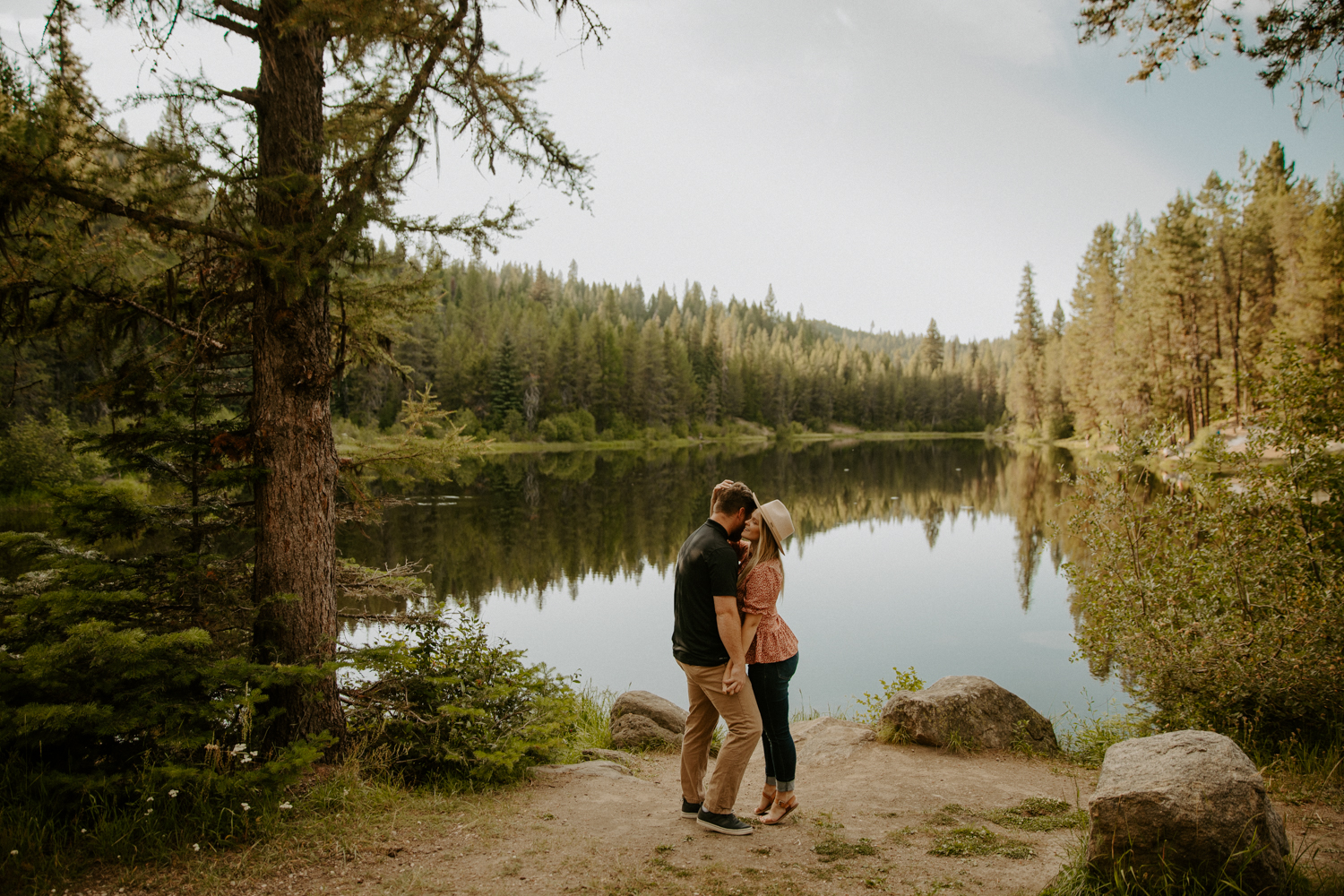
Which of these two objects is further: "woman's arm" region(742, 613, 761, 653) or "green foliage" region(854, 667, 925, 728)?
"green foliage" region(854, 667, 925, 728)

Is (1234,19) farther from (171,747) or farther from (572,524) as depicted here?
(572,524)

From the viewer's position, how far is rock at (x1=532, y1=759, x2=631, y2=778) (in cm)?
568

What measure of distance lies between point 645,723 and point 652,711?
0.22m

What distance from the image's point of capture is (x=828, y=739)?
6930 mm

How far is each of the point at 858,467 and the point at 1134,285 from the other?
18.8m

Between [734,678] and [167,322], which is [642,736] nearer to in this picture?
[734,678]

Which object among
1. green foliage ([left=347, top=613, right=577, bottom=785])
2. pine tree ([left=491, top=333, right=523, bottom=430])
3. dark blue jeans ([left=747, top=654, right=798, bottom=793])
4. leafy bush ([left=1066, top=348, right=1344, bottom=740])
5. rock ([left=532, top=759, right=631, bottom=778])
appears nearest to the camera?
dark blue jeans ([left=747, top=654, right=798, bottom=793])

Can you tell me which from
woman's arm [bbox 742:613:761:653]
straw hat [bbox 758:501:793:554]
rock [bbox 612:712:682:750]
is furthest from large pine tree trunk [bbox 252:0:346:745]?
rock [bbox 612:712:682:750]

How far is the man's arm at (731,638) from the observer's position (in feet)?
13.2

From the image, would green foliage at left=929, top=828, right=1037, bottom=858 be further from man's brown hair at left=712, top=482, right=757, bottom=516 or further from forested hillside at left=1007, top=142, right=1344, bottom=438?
forested hillside at left=1007, top=142, right=1344, bottom=438

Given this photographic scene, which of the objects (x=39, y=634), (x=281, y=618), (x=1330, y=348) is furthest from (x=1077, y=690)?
(x=39, y=634)

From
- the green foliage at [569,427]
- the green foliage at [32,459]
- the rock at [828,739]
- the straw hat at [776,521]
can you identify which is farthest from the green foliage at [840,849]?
the green foliage at [569,427]

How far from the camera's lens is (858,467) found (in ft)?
151

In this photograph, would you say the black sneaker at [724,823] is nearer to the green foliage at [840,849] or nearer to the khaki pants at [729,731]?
the khaki pants at [729,731]
